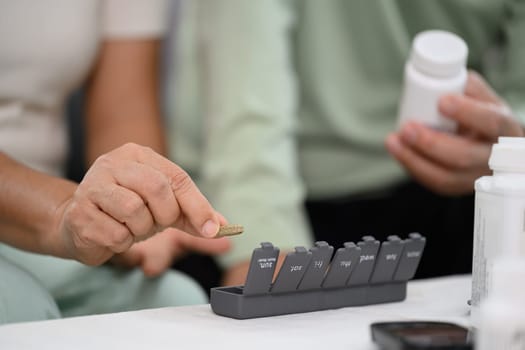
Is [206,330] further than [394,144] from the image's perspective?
No

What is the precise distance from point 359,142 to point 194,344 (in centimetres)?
70

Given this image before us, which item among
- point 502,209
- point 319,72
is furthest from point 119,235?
point 319,72

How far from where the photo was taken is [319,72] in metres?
1.14

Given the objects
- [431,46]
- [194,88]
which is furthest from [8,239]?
[194,88]

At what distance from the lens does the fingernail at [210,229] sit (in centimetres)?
51

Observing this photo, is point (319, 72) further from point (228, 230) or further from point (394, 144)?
point (228, 230)

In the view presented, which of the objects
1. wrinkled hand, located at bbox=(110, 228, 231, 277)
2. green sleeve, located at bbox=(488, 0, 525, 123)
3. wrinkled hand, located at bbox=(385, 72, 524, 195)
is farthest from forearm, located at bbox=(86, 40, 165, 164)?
green sleeve, located at bbox=(488, 0, 525, 123)

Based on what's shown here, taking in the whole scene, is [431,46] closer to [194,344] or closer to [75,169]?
[194,344]

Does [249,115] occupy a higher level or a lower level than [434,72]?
lower

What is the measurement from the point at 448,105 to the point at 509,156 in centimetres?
26

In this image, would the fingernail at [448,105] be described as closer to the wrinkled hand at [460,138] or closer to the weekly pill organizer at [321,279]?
the wrinkled hand at [460,138]

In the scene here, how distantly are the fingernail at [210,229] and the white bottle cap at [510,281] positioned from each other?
0.18 metres

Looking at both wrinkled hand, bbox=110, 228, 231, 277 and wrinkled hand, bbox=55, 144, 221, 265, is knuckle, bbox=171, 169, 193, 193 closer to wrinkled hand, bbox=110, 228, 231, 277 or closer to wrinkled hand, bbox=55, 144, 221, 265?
wrinkled hand, bbox=55, 144, 221, 265

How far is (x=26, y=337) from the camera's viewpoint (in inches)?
18.6
